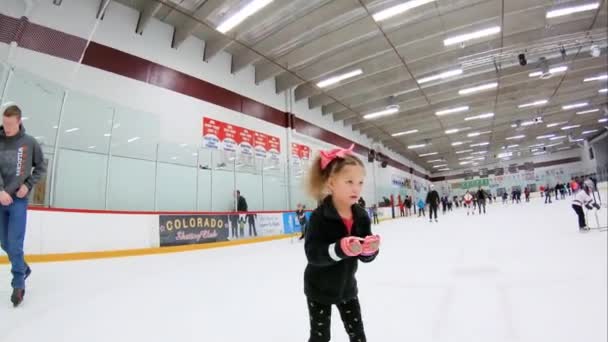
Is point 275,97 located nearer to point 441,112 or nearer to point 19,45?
point 19,45

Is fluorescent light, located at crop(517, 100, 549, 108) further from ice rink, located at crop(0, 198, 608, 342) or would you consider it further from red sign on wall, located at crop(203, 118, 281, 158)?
ice rink, located at crop(0, 198, 608, 342)

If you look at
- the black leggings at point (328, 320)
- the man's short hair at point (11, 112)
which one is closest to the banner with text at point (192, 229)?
the man's short hair at point (11, 112)

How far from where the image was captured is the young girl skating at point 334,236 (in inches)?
44.1

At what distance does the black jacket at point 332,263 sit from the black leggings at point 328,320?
0.17 feet

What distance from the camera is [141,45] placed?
780 cm

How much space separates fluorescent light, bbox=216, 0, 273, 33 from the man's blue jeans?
6381 mm

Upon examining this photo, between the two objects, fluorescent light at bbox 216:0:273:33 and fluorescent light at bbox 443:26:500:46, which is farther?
fluorescent light at bbox 443:26:500:46

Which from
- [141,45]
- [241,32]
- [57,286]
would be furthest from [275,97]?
[57,286]

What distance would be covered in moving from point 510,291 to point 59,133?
7.33 m

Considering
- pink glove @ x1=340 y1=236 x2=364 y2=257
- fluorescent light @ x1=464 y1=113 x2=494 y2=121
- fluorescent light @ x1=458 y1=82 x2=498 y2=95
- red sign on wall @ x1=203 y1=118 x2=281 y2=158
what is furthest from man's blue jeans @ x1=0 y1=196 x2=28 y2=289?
fluorescent light @ x1=464 y1=113 x2=494 y2=121

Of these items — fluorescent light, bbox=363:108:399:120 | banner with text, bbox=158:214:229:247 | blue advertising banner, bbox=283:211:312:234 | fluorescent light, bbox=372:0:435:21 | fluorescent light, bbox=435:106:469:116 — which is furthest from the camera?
fluorescent light, bbox=435:106:469:116

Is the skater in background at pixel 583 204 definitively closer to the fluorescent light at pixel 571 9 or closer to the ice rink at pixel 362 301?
the ice rink at pixel 362 301

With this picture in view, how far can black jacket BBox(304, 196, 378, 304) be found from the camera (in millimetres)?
1111

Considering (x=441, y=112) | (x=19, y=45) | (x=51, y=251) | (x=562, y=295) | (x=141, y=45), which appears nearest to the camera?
(x=562, y=295)
